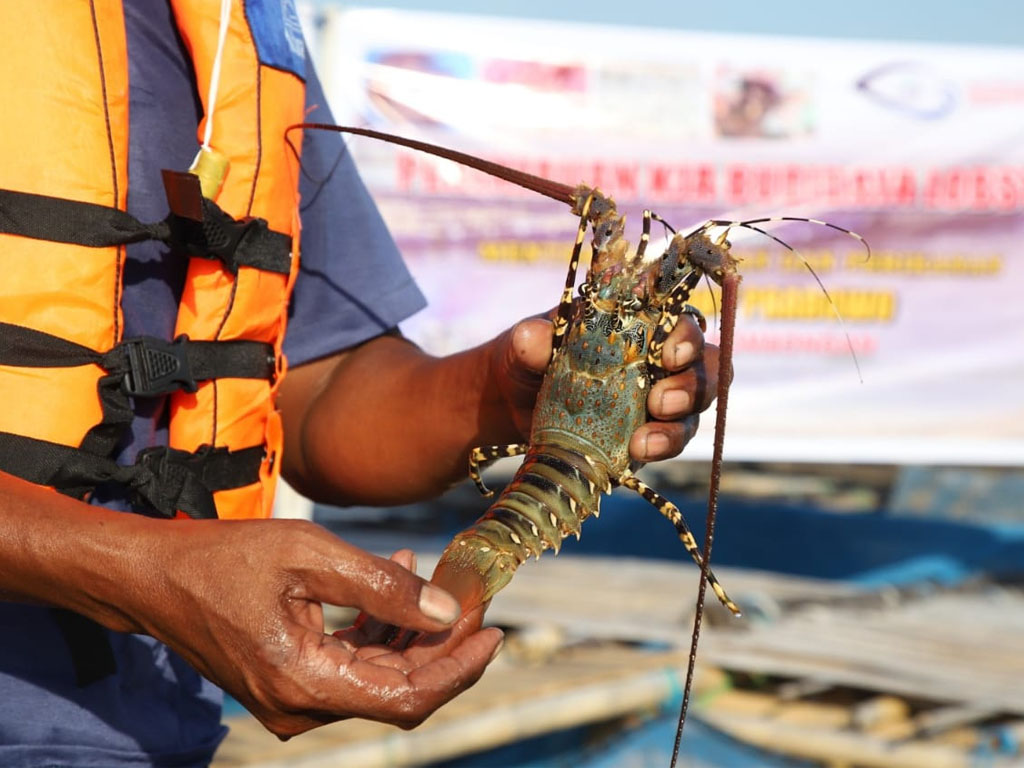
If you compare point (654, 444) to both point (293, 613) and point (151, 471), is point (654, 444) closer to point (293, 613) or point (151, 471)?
point (293, 613)

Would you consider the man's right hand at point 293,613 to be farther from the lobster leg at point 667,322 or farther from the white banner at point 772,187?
the white banner at point 772,187

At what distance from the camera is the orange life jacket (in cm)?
209

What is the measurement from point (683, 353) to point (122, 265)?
1.08 metres

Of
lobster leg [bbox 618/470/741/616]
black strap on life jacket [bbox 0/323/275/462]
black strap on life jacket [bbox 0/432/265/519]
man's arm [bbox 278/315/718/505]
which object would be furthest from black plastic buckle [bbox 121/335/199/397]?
lobster leg [bbox 618/470/741/616]

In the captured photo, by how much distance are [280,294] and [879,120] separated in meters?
6.69

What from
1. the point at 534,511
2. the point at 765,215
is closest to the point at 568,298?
the point at 534,511

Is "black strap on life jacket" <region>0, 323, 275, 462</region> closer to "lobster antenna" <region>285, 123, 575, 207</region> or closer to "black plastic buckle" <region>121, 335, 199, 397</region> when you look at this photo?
"black plastic buckle" <region>121, 335, 199, 397</region>

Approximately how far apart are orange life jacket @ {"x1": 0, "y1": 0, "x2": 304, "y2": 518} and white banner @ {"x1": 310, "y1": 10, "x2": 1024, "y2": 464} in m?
5.52

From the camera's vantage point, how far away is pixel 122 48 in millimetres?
2252

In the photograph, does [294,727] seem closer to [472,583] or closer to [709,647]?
[472,583]

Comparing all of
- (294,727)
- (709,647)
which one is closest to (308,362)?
(294,727)

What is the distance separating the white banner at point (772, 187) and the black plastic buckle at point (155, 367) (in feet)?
18.8

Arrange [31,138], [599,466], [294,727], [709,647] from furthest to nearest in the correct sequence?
[709,647] → [599,466] → [31,138] → [294,727]

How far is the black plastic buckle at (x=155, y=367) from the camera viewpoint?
2.22m
